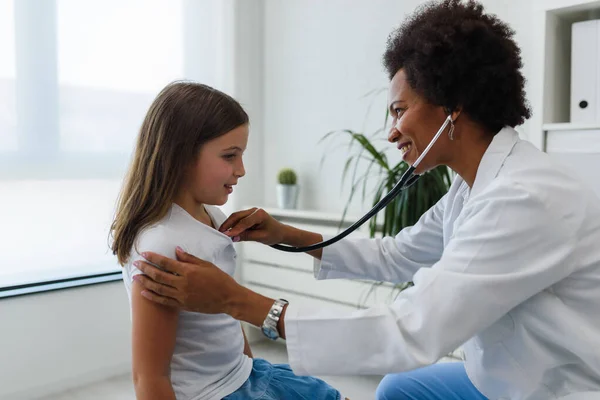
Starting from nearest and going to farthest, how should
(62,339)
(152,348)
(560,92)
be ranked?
(152,348) < (560,92) < (62,339)

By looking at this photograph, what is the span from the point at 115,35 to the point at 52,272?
107 centimetres

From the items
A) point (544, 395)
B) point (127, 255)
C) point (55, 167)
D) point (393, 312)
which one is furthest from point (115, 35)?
point (544, 395)

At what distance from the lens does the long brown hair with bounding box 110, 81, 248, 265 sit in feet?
3.75

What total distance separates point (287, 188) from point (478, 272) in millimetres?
1906

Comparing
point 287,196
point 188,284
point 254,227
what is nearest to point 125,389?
point 287,196

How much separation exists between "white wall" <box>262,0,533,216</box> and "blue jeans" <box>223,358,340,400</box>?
1.60 m

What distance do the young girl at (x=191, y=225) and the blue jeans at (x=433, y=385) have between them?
0.24 metres

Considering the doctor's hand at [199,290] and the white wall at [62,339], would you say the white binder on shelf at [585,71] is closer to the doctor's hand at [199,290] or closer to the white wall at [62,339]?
the doctor's hand at [199,290]

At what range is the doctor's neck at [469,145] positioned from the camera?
113 cm

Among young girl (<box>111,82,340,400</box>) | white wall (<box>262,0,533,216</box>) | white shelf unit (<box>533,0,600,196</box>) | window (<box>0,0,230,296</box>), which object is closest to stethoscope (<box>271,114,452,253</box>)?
young girl (<box>111,82,340,400</box>)

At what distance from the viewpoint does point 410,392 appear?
134 cm

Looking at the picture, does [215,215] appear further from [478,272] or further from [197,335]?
[478,272]

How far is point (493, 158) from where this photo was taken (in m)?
1.08

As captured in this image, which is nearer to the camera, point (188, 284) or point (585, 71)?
point (188, 284)
